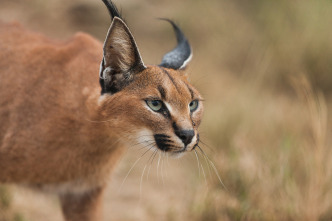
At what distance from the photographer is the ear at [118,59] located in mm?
3141

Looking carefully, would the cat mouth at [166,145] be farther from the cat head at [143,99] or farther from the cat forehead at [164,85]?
the cat forehead at [164,85]

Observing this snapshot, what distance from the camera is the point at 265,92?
820cm

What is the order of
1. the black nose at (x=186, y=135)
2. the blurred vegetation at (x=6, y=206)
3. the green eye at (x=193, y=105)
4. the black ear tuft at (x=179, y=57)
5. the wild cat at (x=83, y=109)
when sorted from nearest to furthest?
the black nose at (x=186, y=135) → the wild cat at (x=83, y=109) → the green eye at (x=193, y=105) → the black ear tuft at (x=179, y=57) → the blurred vegetation at (x=6, y=206)

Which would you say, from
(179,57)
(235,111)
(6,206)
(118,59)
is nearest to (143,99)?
(118,59)

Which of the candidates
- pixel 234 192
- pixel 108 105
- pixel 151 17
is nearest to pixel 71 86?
pixel 108 105

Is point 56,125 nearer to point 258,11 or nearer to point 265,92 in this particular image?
point 265,92

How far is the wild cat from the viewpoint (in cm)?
323

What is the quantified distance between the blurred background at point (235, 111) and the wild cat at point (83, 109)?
1.00 feet

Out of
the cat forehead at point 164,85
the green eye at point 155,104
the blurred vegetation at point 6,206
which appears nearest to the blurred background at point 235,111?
the blurred vegetation at point 6,206

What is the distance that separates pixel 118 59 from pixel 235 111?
3773mm

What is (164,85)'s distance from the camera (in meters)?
3.28

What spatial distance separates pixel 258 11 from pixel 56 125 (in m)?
7.36

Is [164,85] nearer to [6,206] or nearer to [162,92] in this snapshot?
[162,92]

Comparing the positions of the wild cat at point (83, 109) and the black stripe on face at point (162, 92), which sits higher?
the black stripe on face at point (162, 92)
